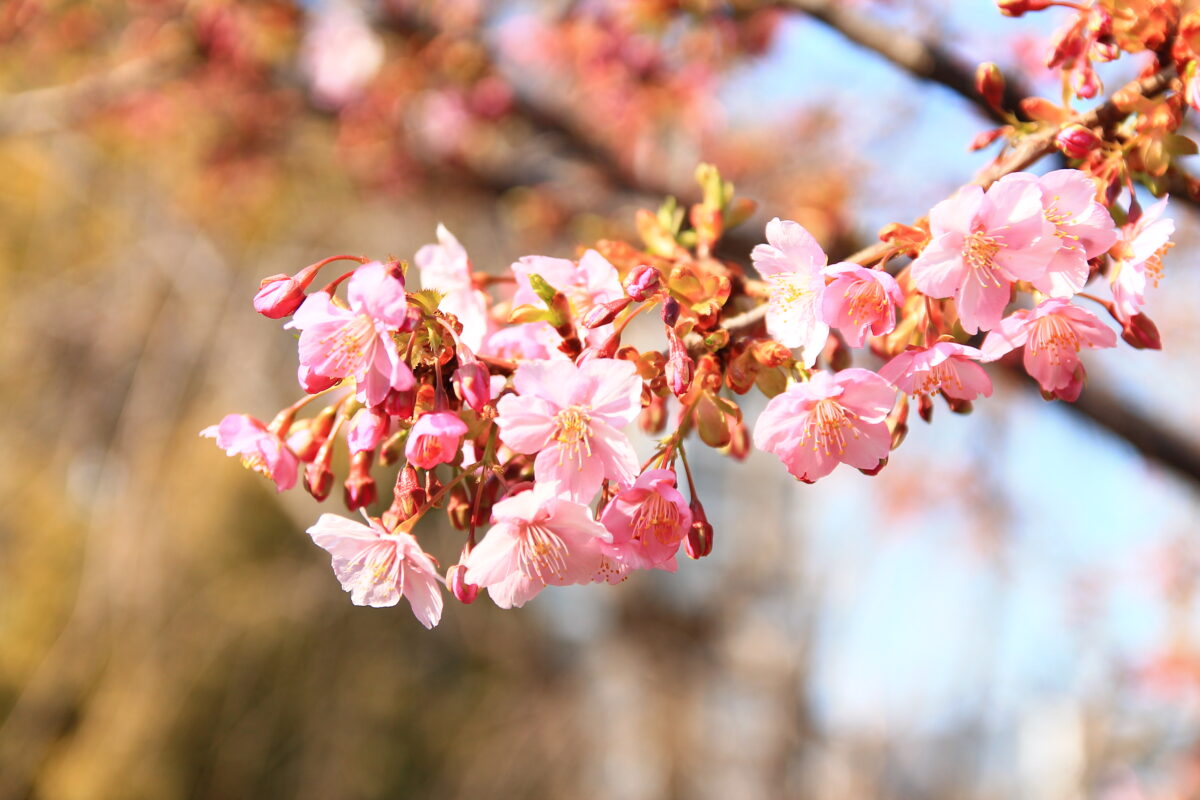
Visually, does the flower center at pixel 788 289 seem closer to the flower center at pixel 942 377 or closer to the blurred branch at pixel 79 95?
the flower center at pixel 942 377

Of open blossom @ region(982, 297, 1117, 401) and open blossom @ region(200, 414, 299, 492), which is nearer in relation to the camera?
open blossom @ region(982, 297, 1117, 401)

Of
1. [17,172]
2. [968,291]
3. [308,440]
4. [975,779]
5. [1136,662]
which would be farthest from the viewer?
[17,172]

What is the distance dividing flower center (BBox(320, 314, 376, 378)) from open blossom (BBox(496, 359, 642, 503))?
0.45 feet

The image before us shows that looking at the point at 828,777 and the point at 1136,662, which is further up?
the point at 1136,662

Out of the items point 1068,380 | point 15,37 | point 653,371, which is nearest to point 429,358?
point 653,371

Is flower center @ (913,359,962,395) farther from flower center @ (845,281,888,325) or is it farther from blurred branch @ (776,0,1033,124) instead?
blurred branch @ (776,0,1033,124)

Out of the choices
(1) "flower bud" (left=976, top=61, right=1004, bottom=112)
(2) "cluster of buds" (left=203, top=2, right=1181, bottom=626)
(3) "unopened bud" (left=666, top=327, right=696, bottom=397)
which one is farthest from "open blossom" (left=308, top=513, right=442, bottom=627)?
(1) "flower bud" (left=976, top=61, right=1004, bottom=112)

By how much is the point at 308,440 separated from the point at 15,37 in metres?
2.83

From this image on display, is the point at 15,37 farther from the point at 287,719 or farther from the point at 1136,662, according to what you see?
the point at 287,719

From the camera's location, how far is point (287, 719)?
25.7ft

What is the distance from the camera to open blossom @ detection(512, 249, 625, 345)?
0.91 metres

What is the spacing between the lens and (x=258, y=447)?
95cm

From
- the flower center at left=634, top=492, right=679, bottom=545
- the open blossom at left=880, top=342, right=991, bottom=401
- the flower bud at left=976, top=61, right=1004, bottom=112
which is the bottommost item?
the flower center at left=634, top=492, right=679, bottom=545

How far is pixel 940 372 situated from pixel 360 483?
23.3 inches
